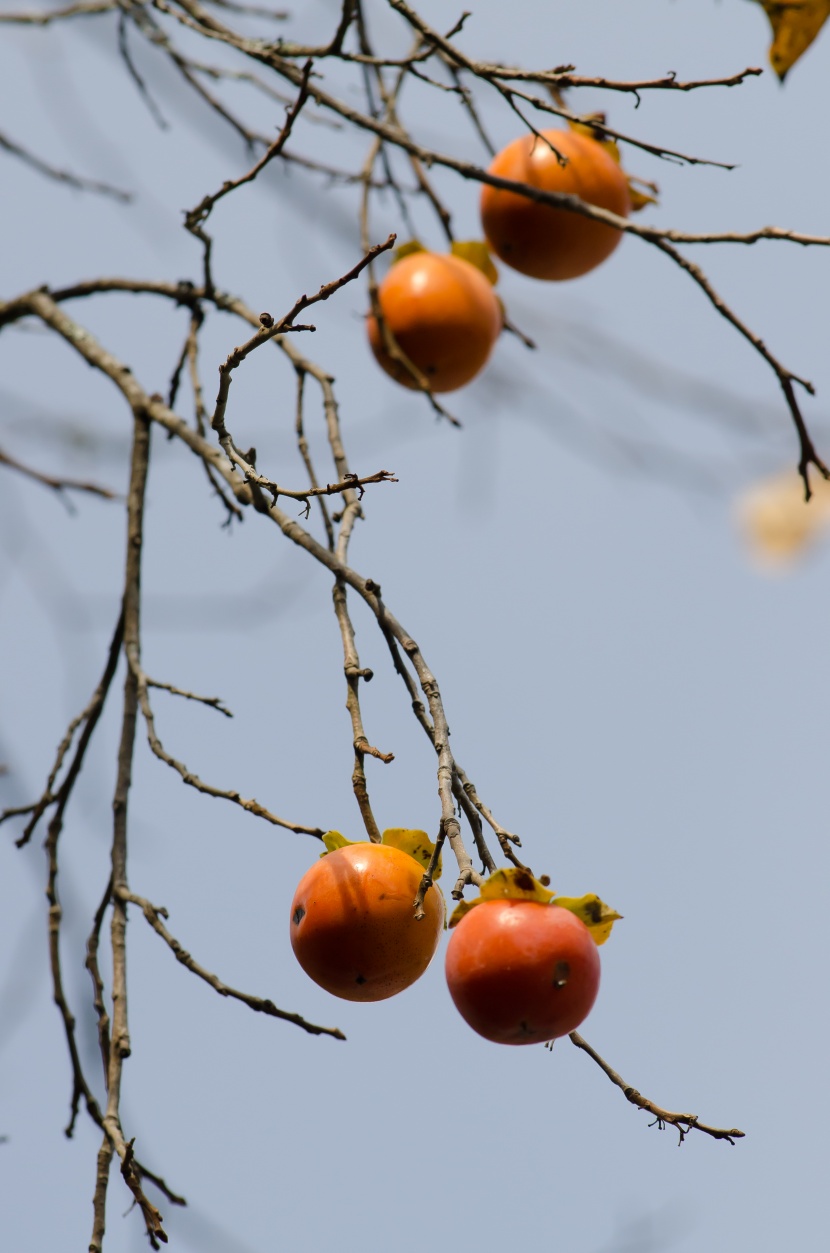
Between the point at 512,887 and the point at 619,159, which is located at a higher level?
the point at 619,159

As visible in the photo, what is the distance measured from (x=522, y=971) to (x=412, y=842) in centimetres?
30

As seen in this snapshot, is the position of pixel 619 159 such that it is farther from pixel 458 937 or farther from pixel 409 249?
→ pixel 458 937

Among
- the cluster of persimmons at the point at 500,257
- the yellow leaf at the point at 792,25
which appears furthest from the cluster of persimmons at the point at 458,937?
the yellow leaf at the point at 792,25

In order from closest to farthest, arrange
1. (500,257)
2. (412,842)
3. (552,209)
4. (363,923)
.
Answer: (363,923) < (412,842) < (552,209) < (500,257)

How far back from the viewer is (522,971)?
3.61 ft

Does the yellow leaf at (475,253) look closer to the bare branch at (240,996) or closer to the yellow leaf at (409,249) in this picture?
the yellow leaf at (409,249)

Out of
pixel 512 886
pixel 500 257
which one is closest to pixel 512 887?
pixel 512 886

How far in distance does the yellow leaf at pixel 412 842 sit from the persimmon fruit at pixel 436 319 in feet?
2.96

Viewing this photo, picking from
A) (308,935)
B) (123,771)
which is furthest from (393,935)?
(123,771)

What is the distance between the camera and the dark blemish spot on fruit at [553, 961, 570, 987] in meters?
1.11

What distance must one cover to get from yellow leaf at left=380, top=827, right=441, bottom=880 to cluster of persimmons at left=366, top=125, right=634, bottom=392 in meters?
0.88

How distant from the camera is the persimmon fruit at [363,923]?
125 cm

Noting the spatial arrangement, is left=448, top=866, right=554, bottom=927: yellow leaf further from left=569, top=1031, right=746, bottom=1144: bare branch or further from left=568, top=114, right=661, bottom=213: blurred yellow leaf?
left=568, top=114, right=661, bottom=213: blurred yellow leaf

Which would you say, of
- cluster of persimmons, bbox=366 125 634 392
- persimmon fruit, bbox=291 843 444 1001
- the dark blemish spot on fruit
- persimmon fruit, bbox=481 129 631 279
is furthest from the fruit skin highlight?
persimmon fruit, bbox=481 129 631 279
